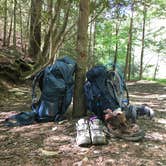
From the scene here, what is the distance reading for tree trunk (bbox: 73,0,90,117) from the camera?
416 cm

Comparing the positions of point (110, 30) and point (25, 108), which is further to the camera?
point (110, 30)

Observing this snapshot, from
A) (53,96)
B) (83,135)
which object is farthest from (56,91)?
(83,135)

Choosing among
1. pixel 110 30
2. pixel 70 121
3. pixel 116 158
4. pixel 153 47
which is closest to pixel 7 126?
pixel 70 121

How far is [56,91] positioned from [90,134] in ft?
3.88

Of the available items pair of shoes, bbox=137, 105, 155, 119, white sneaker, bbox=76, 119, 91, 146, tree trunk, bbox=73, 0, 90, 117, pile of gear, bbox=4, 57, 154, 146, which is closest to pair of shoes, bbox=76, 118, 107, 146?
white sneaker, bbox=76, 119, 91, 146

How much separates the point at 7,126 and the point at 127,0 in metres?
4.91

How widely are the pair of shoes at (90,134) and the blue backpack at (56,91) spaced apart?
2.86ft

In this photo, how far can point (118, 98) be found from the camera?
4000mm

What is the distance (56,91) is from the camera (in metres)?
4.18

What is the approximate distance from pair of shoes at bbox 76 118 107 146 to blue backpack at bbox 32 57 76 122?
0.87 meters

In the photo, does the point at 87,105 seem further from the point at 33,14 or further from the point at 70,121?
the point at 33,14

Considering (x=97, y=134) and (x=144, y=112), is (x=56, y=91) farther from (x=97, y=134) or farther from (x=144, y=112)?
(x=144, y=112)

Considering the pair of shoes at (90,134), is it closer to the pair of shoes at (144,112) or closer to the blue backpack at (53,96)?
the blue backpack at (53,96)

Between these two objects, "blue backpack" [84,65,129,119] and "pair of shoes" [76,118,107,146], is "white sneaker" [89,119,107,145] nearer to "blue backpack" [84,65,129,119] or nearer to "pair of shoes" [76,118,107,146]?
"pair of shoes" [76,118,107,146]
